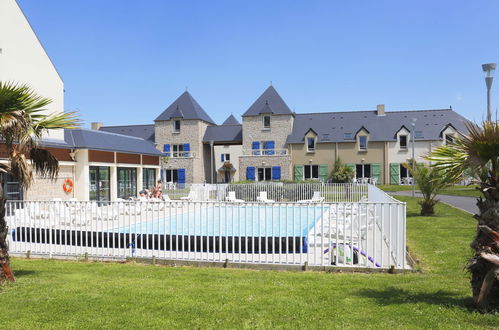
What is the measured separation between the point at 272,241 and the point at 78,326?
470 centimetres

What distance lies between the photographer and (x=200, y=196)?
2734 cm

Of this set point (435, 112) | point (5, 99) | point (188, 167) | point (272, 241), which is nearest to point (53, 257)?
point (5, 99)

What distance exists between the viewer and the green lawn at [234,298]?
4.70 m

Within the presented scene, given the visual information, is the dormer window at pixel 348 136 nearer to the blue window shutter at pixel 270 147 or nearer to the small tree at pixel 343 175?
the small tree at pixel 343 175

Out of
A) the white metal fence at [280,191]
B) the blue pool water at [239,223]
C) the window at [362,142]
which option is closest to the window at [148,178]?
the white metal fence at [280,191]

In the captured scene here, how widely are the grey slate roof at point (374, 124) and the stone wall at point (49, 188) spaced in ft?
88.1

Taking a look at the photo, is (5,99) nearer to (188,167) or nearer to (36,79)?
(36,79)

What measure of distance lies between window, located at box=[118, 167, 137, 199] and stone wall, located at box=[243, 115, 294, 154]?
63.5ft

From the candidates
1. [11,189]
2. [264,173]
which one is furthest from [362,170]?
[11,189]

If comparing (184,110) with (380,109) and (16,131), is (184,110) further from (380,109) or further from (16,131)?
(16,131)

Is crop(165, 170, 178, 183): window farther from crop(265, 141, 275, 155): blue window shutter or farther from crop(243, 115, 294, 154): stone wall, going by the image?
crop(265, 141, 275, 155): blue window shutter

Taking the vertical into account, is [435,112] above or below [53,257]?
above

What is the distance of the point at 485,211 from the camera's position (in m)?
4.85

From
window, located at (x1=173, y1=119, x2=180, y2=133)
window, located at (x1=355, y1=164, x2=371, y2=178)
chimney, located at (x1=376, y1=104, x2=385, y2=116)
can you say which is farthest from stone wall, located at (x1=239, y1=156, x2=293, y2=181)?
chimney, located at (x1=376, y1=104, x2=385, y2=116)
